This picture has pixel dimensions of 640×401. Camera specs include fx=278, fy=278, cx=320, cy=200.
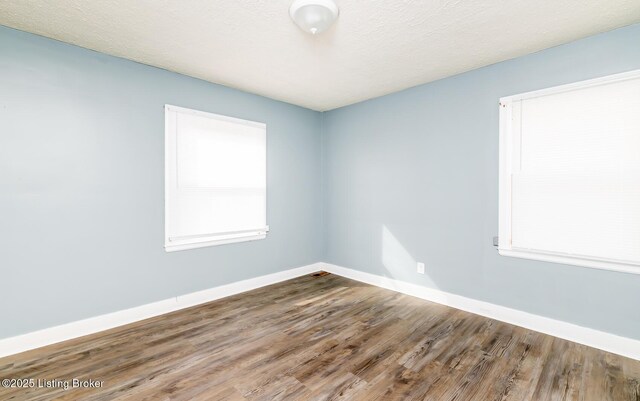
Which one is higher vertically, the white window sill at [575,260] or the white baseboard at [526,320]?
the white window sill at [575,260]

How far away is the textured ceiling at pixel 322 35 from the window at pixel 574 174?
0.55 m

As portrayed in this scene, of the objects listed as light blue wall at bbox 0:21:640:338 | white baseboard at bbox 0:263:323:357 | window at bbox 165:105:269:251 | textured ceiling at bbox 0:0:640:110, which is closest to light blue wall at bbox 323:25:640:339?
light blue wall at bbox 0:21:640:338

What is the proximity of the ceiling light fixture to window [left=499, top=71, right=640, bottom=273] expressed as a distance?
201cm

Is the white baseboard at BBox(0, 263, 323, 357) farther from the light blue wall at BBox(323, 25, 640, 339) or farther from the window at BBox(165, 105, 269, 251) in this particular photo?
the light blue wall at BBox(323, 25, 640, 339)

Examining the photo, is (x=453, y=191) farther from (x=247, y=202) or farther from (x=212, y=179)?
(x=212, y=179)

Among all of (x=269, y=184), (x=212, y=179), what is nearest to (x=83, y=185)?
(x=212, y=179)

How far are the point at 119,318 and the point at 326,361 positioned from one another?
2090 mm

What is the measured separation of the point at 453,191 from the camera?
321 centimetres

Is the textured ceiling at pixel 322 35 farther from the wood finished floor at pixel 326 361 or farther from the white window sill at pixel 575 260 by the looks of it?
the wood finished floor at pixel 326 361

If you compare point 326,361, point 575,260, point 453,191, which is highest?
point 453,191

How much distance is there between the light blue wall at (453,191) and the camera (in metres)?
2.39

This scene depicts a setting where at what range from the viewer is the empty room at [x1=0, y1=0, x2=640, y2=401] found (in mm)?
2027

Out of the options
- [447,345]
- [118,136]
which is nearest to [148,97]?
[118,136]

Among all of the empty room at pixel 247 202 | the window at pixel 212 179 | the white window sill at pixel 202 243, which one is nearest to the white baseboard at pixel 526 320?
the empty room at pixel 247 202
